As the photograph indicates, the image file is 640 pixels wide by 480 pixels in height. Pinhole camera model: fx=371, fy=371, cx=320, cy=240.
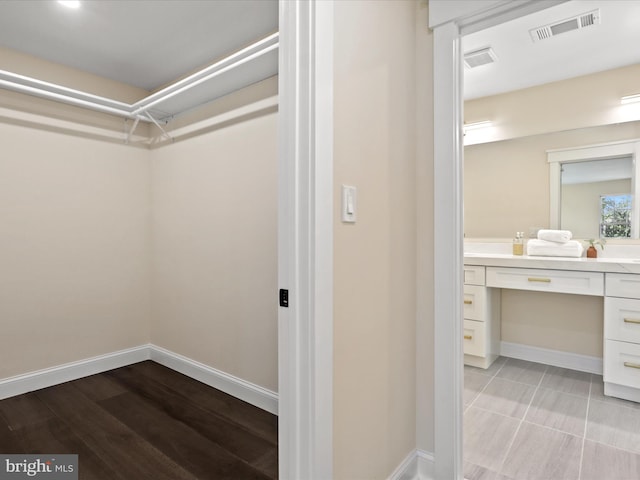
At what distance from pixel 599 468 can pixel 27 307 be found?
11.1ft

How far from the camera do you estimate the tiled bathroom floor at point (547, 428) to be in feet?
5.61

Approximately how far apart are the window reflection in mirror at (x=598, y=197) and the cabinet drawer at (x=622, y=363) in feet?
2.87

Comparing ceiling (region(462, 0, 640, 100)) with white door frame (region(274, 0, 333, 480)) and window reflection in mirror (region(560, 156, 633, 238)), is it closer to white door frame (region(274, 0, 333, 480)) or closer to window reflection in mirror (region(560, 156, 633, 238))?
window reflection in mirror (region(560, 156, 633, 238))

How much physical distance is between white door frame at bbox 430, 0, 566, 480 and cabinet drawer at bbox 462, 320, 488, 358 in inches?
59.4

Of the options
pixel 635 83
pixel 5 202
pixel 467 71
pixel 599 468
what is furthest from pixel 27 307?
pixel 635 83

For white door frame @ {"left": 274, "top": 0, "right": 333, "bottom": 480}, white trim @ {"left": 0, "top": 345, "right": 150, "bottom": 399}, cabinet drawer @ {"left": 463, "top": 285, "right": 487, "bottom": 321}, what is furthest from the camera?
cabinet drawer @ {"left": 463, "top": 285, "right": 487, "bottom": 321}

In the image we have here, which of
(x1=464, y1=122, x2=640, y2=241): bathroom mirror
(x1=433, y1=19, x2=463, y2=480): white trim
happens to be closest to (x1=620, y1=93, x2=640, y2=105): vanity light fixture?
(x1=464, y1=122, x2=640, y2=241): bathroom mirror

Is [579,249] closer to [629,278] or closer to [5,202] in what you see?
[629,278]

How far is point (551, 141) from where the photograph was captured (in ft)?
10.1

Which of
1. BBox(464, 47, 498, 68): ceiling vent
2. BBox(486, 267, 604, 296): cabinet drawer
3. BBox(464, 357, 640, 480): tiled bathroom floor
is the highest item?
BBox(464, 47, 498, 68): ceiling vent

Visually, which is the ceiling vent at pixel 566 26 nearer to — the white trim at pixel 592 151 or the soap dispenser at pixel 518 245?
the white trim at pixel 592 151

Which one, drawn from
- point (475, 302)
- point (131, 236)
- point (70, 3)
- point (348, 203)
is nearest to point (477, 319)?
point (475, 302)

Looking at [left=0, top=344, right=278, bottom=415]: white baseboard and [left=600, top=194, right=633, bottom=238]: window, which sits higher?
[left=600, top=194, right=633, bottom=238]: window

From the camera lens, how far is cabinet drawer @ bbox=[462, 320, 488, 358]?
2.90m
